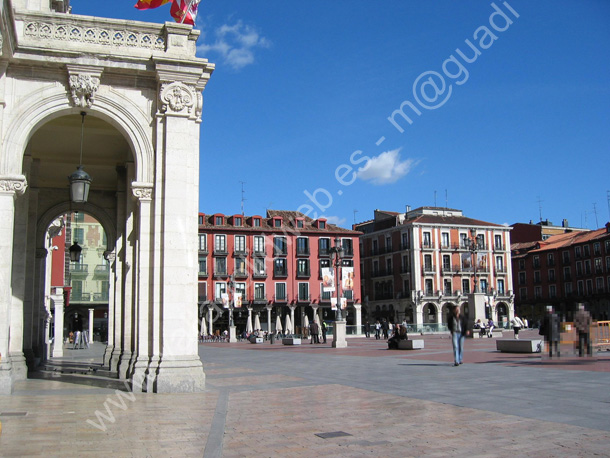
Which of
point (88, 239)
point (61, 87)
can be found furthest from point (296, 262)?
point (61, 87)

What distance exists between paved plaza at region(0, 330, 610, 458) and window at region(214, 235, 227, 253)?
51638mm

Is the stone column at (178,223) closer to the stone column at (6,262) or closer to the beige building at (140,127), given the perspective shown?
the beige building at (140,127)

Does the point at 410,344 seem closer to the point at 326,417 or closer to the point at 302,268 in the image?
the point at 326,417

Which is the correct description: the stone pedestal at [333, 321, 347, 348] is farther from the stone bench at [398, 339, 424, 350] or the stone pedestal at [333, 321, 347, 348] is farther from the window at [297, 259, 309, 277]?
the window at [297, 259, 309, 277]

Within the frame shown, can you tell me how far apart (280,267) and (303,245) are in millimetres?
3872

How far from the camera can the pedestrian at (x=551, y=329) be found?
59.5 ft

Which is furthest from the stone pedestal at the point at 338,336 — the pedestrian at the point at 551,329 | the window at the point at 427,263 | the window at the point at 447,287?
the window at the point at 447,287

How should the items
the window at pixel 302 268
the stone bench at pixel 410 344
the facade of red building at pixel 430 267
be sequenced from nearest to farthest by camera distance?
1. the stone bench at pixel 410 344
2. the window at pixel 302 268
3. the facade of red building at pixel 430 267

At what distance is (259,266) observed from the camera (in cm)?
6812

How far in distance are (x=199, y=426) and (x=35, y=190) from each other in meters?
11.6

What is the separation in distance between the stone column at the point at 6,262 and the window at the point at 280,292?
56735 millimetres

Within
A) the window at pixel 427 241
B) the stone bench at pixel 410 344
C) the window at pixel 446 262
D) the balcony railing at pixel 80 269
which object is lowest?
the stone bench at pixel 410 344

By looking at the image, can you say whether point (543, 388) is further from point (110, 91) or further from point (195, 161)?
point (110, 91)

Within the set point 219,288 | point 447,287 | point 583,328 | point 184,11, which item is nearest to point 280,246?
point 219,288
